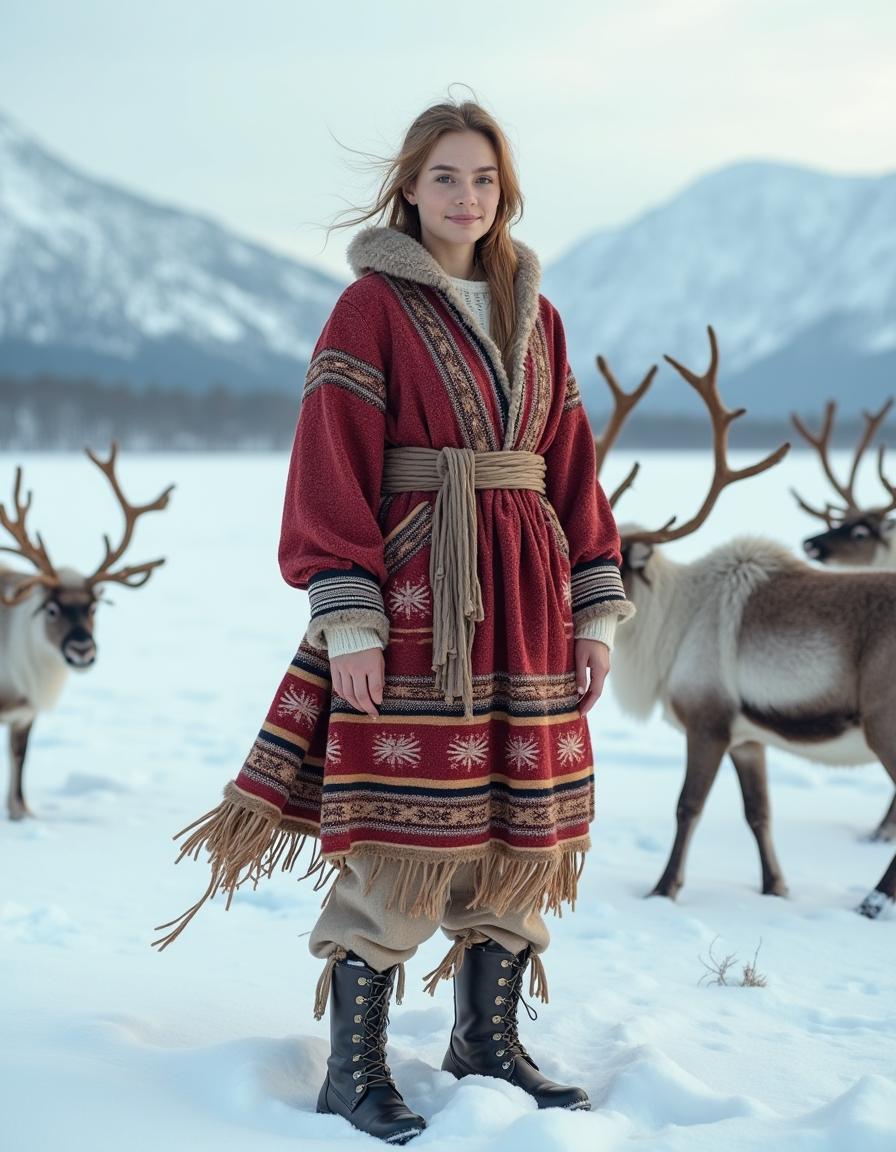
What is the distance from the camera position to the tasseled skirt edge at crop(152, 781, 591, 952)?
6.31ft

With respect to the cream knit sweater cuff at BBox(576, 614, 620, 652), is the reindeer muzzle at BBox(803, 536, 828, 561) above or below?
above

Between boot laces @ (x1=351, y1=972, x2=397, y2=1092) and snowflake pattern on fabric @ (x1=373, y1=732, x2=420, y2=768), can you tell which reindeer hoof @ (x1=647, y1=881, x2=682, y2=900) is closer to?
boot laces @ (x1=351, y1=972, x2=397, y2=1092)

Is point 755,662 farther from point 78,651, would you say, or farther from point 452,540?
point 78,651

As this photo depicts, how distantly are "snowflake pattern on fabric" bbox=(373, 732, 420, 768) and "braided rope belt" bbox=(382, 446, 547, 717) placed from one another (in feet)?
0.28

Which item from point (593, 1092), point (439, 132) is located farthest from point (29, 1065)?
point (439, 132)

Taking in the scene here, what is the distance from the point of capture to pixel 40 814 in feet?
14.5

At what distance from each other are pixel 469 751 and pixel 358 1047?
513 mm

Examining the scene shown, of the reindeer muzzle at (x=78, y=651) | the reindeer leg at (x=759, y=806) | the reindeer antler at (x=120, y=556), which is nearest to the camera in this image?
the reindeer leg at (x=759, y=806)

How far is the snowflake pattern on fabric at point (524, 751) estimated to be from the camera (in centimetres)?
196

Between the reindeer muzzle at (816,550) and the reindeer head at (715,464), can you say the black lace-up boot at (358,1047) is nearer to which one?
the reindeer head at (715,464)

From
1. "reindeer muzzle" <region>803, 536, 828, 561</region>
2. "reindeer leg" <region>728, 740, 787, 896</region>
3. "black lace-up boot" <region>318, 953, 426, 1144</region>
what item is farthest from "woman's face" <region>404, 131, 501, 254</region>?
"reindeer muzzle" <region>803, 536, 828, 561</region>

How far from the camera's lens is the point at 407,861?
1930 mm

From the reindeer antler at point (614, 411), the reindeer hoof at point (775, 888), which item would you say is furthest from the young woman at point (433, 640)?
the reindeer antler at point (614, 411)

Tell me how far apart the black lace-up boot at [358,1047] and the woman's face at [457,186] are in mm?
1197
